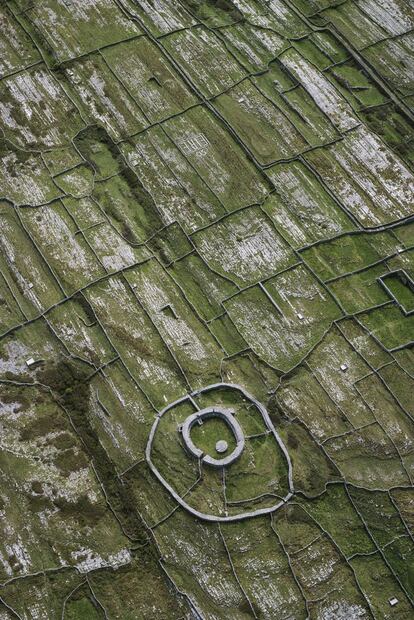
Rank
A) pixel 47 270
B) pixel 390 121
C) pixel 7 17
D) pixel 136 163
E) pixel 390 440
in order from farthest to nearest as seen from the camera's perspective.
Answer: pixel 7 17 < pixel 390 121 < pixel 136 163 < pixel 47 270 < pixel 390 440

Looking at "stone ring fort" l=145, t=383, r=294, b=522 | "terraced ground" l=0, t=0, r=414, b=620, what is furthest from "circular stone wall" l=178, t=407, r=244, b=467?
"terraced ground" l=0, t=0, r=414, b=620

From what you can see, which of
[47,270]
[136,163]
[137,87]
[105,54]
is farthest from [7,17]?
[47,270]

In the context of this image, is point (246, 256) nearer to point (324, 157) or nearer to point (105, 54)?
point (324, 157)

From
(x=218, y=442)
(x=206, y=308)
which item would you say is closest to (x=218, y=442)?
(x=218, y=442)

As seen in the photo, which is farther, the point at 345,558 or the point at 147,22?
the point at 147,22

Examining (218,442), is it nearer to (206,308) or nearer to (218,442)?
(218,442)
